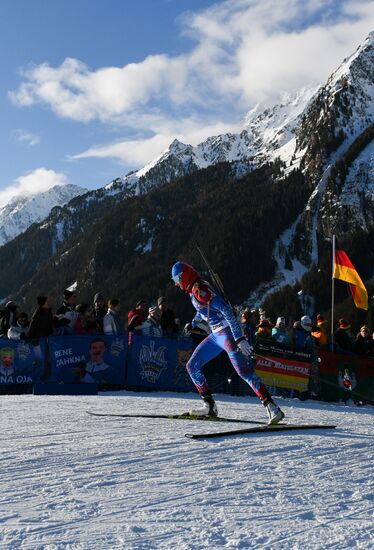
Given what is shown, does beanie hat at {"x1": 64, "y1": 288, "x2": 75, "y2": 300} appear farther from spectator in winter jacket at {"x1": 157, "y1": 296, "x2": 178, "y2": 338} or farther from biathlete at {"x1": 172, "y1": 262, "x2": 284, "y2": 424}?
biathlete at {"x1": 172, "y1": 262, "x2": 284, "y2": 424}

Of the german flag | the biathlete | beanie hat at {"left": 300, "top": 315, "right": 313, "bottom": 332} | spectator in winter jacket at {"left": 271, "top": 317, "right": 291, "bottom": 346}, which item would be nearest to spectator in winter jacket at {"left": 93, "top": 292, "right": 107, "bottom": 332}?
spectator in winter jacket at {"left": 271, "top": 317, "right": 291, "bottom": 346}

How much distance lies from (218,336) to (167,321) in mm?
6527

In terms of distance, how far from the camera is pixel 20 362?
12.6 m

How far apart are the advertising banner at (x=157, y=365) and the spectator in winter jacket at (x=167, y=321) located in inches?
13.1

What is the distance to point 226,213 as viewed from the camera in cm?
16600

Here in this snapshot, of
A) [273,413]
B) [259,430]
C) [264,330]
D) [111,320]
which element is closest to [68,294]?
[111,320]

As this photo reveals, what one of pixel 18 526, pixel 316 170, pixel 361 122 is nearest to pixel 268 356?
pixel 18 526

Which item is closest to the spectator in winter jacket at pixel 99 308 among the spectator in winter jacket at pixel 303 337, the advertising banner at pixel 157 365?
the advertising banner at pixel 157 365

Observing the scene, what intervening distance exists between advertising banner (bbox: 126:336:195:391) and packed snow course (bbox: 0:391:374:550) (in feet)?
19.2

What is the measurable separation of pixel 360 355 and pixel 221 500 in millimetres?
11640

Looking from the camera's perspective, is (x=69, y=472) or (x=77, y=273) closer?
(x=69, y=472)

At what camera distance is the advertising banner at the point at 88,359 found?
1252cm

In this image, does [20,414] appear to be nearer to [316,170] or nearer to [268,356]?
[268,356]

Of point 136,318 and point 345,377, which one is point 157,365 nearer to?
A: point 136,318
